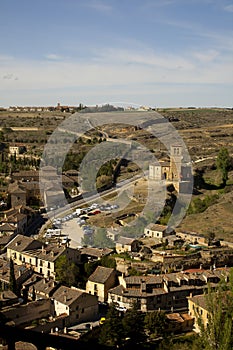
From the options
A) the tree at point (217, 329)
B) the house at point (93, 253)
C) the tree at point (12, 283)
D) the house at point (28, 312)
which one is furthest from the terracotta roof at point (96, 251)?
the tree at point (217, 329)

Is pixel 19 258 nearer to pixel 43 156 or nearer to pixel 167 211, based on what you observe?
pixel 167 211

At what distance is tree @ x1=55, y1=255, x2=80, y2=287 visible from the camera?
1053 cm

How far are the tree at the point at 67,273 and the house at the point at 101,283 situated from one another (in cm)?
42

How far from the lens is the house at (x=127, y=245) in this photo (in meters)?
12.1

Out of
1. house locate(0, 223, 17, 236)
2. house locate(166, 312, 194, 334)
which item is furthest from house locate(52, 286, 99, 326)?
house locate(0, 223, 17, 236)

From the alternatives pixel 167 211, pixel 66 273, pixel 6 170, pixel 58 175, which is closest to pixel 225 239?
pixel 167 211

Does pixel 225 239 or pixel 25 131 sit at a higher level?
pixel 25 131

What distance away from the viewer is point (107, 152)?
26016mm

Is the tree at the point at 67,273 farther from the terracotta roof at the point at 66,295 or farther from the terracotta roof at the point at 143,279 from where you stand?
the terracotta roof at the point at 143,279

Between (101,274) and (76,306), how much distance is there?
1.48 metres

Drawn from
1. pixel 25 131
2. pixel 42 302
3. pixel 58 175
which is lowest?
pixel 42 302

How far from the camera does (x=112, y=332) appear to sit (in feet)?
25.5

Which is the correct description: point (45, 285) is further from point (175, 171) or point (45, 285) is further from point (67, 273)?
point (175, 171)

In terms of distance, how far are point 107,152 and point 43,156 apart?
3.77 metres
